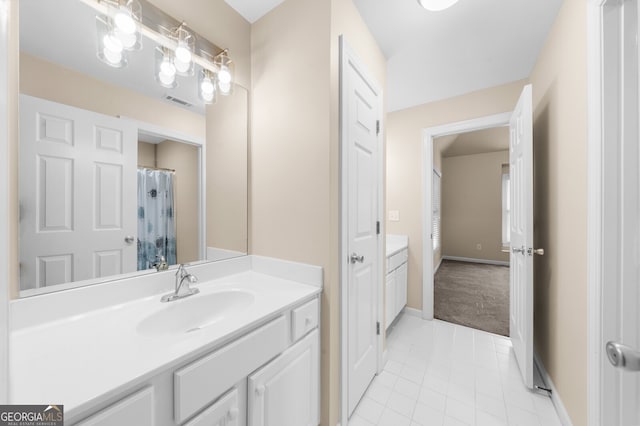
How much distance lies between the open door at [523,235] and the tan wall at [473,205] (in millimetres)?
4114

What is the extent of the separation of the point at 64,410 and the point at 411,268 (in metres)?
2.82

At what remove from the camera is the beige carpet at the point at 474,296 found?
2646 millimetres

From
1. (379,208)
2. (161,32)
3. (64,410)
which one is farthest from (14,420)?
(379,208)

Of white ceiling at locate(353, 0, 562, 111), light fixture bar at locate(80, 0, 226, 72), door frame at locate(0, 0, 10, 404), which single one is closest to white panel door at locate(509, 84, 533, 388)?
white ceiling at locate(353, 0, 562, 111)

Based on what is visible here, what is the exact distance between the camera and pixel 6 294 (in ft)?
1.31

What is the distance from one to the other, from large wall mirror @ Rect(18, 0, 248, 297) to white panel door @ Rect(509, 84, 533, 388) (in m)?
1.96

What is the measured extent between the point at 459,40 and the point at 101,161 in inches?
93.2

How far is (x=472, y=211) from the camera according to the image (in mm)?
5691

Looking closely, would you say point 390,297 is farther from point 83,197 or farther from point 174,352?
point 83,197

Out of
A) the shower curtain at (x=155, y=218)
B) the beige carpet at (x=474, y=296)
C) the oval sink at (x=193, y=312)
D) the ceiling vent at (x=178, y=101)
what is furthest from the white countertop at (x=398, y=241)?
the ceiling vent at (x=178, y=101)

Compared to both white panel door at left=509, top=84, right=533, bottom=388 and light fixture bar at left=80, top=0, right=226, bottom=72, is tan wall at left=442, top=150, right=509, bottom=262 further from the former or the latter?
light fixture bar at left=80, top=0, right=226, bottom=72

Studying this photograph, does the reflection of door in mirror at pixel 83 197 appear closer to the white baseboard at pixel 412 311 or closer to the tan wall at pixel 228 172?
the tan wall at pixel 228 172

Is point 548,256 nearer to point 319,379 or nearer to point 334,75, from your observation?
point 319,379

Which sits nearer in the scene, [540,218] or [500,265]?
[540,218]
